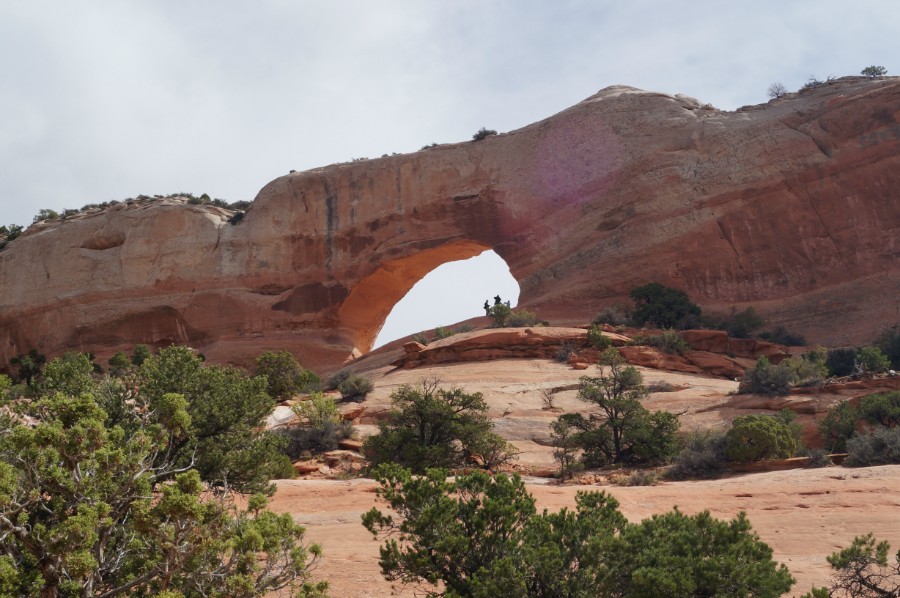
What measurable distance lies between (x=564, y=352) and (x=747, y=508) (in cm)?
1582

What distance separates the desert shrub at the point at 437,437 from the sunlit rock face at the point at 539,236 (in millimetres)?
16430

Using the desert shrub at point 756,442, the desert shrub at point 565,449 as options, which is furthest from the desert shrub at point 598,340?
the desert shrub at point 756,442

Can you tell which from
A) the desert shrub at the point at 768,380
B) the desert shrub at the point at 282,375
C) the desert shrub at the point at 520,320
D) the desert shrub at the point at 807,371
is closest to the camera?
the desert shrub at the point at 768,380

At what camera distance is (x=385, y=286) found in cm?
4391

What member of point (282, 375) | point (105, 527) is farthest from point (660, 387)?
point (105, 527)

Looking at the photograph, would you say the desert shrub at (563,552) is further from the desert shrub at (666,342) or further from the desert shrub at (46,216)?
the desert shrub at (46,216)

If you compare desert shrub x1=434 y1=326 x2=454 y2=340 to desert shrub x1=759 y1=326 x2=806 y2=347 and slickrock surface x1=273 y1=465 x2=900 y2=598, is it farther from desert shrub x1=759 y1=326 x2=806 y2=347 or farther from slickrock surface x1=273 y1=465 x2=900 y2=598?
slickrock surface x1=273 y1=465 x2=900 y2=598

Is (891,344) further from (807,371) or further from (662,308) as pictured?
(662,308)

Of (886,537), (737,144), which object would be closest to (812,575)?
(886,537)

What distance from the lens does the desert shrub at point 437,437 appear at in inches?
680

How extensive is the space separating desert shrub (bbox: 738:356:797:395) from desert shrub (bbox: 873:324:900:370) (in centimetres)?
685

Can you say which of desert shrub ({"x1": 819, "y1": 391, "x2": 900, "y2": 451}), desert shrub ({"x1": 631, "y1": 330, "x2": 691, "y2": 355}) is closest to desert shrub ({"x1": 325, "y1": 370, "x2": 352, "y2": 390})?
desert shrub ({"x1": 631, "y1": 330, "x2": 691, "y2": 355})

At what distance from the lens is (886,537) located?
34.2 ft

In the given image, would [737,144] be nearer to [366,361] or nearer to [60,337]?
[366,361]
